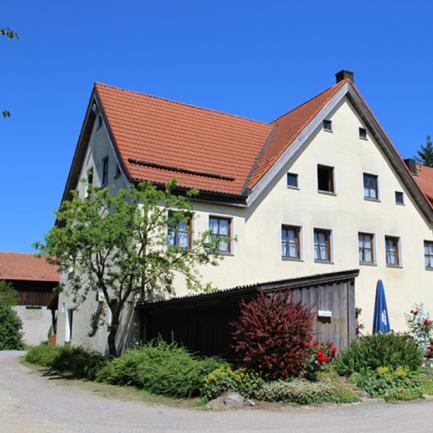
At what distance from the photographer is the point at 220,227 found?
883 inches

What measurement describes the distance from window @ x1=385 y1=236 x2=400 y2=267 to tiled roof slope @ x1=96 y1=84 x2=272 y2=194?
6914 mm

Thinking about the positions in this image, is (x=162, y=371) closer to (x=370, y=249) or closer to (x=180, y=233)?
(x=180, y=233)

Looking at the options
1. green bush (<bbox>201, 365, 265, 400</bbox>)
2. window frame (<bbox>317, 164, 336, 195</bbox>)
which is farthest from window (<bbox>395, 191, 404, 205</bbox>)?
green bush (<bbox>201, 365, 265, 400</bbox>)

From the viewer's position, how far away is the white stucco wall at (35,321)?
44.2m

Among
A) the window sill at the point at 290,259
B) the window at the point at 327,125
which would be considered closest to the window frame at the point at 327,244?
the window sill at the point at 290,259

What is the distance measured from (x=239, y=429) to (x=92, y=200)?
34.3 feet

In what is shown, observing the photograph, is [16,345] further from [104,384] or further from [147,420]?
[147,420]

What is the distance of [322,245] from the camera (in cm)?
2472

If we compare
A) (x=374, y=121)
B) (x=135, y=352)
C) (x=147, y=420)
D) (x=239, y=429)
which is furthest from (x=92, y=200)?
(x=374, y=121)

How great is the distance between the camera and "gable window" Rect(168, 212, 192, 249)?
64.6 ft

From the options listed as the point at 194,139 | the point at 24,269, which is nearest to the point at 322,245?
the point at 194,139

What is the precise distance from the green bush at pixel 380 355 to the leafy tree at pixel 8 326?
89.0 feet

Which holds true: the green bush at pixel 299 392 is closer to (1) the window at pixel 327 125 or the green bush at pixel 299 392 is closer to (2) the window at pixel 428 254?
(1) the window at pixel 327 125

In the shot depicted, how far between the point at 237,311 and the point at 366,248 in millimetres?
11271
